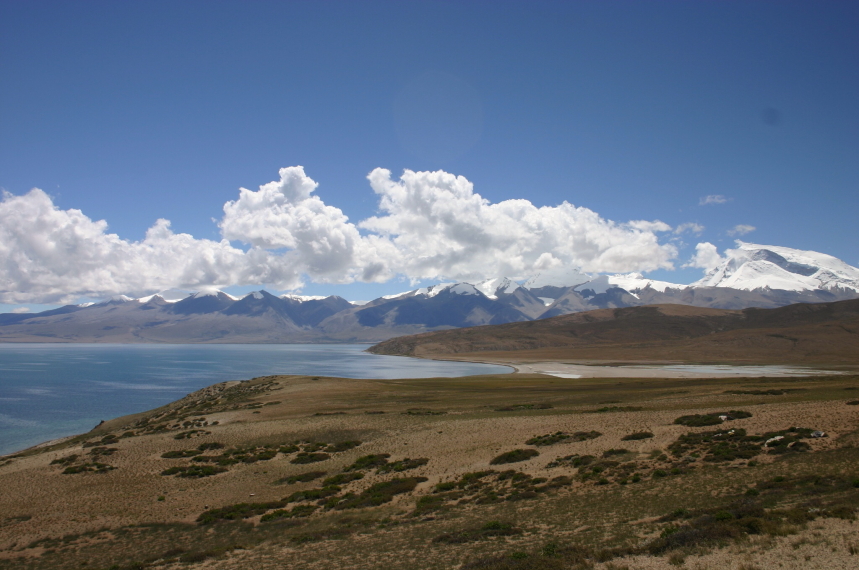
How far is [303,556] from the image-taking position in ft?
61.5

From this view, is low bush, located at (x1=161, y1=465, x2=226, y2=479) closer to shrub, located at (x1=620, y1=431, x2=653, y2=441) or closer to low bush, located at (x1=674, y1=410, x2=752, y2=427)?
shrub, located at (x1=620, y1=431, x2=653, y2=441)

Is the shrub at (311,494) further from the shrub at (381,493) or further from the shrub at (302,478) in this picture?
the shrub at (302,478)

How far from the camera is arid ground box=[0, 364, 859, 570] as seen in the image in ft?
51.1

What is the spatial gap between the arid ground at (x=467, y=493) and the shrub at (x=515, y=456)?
19 centimetres

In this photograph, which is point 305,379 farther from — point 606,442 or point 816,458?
point 816,458

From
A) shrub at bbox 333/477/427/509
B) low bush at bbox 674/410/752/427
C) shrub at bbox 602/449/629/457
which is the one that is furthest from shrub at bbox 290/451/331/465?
low bush at bbox 674/410/752/427

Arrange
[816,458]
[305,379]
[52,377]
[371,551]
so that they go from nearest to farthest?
[371,551] → [816,458] → [305,379] → [52,377]

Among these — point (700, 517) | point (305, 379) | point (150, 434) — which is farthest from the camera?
point (305, 379)

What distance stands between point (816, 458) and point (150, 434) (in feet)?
176

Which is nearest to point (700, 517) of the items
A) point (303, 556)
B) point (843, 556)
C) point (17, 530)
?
point (843, 556)

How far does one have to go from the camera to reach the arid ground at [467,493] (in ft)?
51.1

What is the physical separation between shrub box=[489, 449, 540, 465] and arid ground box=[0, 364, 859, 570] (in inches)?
7.5

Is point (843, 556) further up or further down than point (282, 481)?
further up

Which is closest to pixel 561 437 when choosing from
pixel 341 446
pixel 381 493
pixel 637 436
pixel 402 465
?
pixel 637 436
